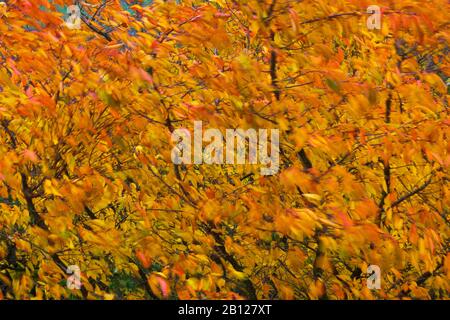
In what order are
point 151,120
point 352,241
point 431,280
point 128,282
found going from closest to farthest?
point 352,241 < point 151,120 < point 431,280 < point 128,282

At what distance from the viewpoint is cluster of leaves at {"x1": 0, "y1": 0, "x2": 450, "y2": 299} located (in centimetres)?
392

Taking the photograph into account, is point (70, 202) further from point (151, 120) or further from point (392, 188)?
point (392, 188)

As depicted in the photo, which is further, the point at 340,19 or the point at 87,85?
the point at 87,85

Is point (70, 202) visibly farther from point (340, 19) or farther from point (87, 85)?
point (340, 19)

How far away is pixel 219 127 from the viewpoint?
170 inches

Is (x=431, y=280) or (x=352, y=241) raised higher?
(x=352, y=241)

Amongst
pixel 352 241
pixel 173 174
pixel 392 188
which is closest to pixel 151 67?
pixel 173 174

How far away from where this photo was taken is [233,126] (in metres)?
4.45

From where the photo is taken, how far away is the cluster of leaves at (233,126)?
12.9 feet

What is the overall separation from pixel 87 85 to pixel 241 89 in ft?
3.92

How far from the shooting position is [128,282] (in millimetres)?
9445

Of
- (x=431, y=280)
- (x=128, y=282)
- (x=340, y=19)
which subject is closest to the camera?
(x=340, y=19)
